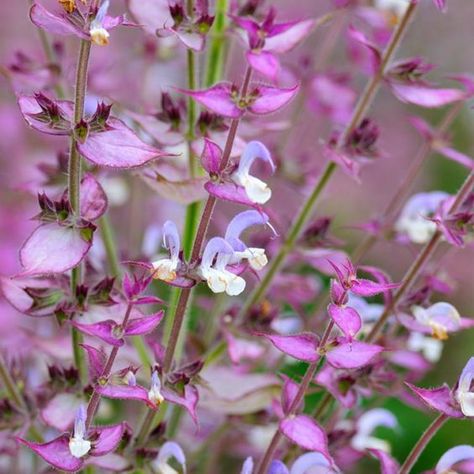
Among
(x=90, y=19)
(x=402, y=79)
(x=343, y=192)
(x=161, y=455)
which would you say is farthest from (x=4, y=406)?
(x=343, y=192)

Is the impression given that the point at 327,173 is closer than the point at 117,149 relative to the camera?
No

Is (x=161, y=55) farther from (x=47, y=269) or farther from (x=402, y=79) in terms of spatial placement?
(x=47, y=269)

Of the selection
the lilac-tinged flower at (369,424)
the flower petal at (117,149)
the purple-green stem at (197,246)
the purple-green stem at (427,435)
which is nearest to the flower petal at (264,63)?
the purple-green stem at (197,246)

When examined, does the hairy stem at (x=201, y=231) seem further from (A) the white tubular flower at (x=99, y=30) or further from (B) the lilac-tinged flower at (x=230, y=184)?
(A) the white tubular flower at (x=99, y=30)

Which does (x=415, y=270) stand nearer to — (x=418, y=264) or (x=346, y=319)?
(x=418, y=264)

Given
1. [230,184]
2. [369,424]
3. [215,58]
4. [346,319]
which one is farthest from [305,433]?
[215,58]

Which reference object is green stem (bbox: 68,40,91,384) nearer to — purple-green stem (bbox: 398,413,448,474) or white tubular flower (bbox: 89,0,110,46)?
white tubular flower (bbox: 89,0,110,46)
